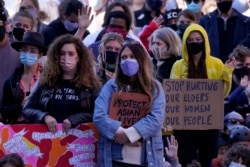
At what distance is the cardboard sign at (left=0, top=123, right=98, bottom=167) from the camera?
10609mm

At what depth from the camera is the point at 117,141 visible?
10.3 meters

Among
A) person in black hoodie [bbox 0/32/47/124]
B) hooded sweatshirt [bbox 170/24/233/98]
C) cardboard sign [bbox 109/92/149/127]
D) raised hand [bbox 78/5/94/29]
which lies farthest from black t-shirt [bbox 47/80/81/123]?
raised hand [bbox 78/5/94/29]

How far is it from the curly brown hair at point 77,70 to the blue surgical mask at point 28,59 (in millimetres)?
743

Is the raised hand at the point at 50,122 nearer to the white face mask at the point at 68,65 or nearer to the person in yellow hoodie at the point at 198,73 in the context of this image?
the white face mask at the point at 68,65

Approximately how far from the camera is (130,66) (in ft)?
34.2

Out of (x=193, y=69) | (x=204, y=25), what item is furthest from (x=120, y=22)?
(x=204, y=25)

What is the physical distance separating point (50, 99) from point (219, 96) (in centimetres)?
233

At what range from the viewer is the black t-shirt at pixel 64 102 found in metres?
10.5

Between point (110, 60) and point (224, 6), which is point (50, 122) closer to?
point (110, 60)

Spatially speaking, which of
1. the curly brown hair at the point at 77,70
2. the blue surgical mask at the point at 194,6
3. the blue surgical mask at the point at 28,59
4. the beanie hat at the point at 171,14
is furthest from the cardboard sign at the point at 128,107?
the blue surgical mask at the point at 194,6

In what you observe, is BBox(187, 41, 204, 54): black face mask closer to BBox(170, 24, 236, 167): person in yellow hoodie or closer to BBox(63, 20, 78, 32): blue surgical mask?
BBox(170, 24, 236, 167): person in yellow hoodie

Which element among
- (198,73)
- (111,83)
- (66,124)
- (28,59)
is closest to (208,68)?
(198,73)

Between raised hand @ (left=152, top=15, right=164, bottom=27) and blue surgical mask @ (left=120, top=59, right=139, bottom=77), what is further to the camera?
raised hand @ (left=152, top=15, right=164, bottom=27)

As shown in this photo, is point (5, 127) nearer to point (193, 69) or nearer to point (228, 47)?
point (193, 69)
